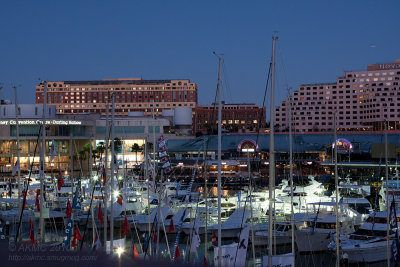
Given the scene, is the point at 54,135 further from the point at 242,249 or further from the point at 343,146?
the point at 242,249

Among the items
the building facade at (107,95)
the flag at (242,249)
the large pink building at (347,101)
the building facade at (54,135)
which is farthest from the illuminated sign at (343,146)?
the building facade at (107,95)

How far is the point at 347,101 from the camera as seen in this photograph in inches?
5517

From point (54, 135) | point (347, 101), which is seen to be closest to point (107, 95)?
point (347, 101)

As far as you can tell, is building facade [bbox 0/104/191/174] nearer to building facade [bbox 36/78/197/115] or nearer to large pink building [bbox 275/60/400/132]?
large pink building [bbox 275/60/400/132]

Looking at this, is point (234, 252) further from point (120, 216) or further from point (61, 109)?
point (61, 109)

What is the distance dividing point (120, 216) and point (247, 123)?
11165cm

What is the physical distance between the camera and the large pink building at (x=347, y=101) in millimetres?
135250

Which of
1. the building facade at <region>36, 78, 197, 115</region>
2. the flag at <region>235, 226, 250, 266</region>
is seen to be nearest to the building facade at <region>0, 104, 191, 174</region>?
the flag at <region>235, 226, 250, 266</region>

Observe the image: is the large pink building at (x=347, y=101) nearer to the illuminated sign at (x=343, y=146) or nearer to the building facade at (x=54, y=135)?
the illuminated sign at (x=343, y=146)

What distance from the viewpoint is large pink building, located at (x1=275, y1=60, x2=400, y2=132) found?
135250 mm

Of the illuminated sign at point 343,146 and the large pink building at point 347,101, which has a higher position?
the large pink building at point 347,101

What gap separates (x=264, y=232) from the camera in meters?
26.1

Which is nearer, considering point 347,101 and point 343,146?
point 343,146

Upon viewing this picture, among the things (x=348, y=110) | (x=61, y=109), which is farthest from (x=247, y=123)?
(x=61, y=109)
